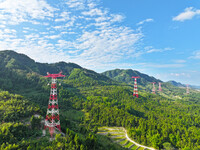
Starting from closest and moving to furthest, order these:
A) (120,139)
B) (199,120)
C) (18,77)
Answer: (120,139), (199,120), (18,77)

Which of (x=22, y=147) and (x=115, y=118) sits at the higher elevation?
(x=22, y=147)

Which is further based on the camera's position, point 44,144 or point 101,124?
point 101,124

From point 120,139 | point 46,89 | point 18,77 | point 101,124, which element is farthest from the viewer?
point 18,77

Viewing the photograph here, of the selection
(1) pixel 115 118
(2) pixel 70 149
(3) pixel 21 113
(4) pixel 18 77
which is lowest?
(1) pixel 115 118

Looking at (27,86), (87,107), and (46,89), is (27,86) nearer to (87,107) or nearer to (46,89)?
(46,89)

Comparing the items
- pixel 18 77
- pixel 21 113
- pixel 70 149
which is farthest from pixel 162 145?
pixel 18 77

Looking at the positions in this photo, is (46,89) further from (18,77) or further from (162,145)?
(162,145)

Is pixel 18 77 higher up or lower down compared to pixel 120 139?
higher up

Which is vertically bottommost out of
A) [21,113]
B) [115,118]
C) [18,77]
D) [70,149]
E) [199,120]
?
[199,120]

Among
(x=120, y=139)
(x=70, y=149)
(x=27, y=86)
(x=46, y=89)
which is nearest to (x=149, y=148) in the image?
(x=120, y=139)
